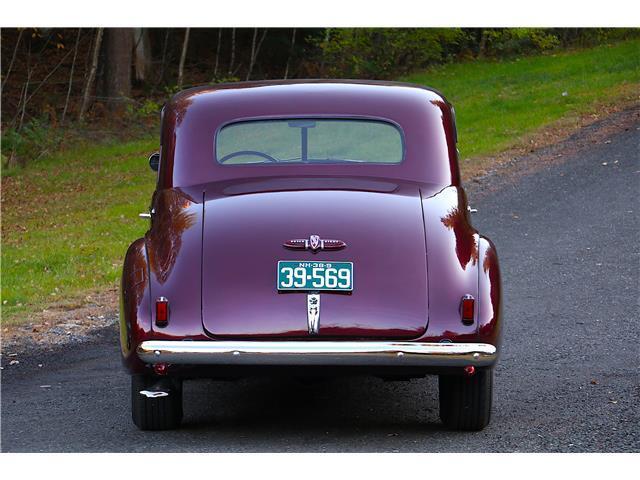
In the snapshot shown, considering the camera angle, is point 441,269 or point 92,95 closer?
point 441,269

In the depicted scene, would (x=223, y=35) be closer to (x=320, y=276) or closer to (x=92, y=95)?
(x=92, y=95)

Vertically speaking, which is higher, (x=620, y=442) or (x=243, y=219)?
(x=243, y=219)

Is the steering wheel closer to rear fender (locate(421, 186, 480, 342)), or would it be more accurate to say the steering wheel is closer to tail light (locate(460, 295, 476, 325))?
rear fender (locate(421, 186, 480, 342))

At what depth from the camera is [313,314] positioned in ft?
17.8

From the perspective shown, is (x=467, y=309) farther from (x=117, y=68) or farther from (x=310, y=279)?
(x=117, y=68)

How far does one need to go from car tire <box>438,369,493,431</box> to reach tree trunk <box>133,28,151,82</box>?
23935 mm

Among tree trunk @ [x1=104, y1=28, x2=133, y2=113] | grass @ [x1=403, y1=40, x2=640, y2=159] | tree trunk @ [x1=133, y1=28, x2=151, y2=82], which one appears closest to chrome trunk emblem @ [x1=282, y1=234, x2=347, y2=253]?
grass @ [x1=403, y1=40, x2=640, y2=159]

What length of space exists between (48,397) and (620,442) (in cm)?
355

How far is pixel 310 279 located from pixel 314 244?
0.18m

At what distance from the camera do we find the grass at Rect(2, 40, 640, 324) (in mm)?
11766

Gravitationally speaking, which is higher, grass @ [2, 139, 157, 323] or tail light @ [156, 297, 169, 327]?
tail light @ [156, 297, 169, 327]

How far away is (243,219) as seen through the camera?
19.0ft
